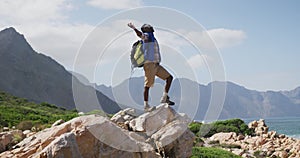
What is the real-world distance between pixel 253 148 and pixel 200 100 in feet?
59.7

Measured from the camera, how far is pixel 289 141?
99.5ft

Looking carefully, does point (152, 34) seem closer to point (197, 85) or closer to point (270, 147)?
point (197, 85)

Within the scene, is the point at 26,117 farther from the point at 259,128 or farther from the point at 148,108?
the point at 259,128

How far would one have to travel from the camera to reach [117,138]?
8.55m

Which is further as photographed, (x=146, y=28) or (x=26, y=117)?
(x=26, y=117)

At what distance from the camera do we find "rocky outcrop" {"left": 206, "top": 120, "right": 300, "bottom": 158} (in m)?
24.9

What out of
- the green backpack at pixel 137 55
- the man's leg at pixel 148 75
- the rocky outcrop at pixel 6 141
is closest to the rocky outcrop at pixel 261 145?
the man's leg at pixel 148 75

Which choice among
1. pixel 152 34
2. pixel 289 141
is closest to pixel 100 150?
pixel 152 34

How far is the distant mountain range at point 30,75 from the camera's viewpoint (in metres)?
84.2

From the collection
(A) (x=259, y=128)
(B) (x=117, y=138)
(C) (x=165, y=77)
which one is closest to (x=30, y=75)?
(A) (x=259, y=128)

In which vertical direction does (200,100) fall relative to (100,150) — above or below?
above

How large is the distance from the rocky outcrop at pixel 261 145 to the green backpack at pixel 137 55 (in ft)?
49.6

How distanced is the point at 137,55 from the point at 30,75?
86.2 m

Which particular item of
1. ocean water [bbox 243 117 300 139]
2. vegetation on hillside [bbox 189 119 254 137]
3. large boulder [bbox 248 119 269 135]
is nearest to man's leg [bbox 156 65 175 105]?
vegetation on hillside [bbox 189 119 254 137]
